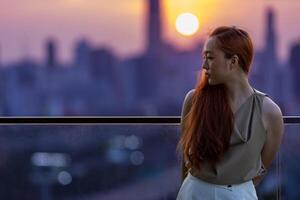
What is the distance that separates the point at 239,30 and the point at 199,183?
415mm

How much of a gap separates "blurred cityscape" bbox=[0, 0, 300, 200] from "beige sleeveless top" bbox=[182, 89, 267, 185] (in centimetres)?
86

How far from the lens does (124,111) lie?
305 centimetres

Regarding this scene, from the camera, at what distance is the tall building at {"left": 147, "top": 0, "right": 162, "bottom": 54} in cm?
287

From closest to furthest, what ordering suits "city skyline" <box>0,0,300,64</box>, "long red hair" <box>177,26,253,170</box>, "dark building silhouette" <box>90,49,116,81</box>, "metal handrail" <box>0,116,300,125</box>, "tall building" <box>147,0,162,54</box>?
"long red hair" <box>177,26,253,170</box> < "metal handrail" <box>0,116,300,125</box> < "city skyline" <box>0,0,300,64</box> < "tall building" <box>147,0,162,54</box> < "dark building silhouette" <box>90,49,116,81</box>

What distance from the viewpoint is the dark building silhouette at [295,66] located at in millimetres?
2916

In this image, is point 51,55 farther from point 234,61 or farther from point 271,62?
point 234,61

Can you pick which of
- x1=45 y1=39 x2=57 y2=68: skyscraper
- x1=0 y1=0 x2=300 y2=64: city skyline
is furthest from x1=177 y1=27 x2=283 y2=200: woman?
x1=45 y1=39 x2=57 y2=68: skyscraper

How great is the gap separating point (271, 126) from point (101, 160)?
121 cm

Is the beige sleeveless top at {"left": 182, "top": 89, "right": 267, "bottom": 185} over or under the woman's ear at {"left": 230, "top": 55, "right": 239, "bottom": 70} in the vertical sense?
under

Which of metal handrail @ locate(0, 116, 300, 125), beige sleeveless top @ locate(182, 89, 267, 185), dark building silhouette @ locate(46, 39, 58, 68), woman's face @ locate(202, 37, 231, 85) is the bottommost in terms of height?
metal handrail @ locate(0, 116, 300, 125)

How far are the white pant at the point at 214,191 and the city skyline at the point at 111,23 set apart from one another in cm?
139

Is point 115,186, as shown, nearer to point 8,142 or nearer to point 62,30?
point 8,142

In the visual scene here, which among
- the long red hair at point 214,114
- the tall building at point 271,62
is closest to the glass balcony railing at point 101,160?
the tall building at point 271,62

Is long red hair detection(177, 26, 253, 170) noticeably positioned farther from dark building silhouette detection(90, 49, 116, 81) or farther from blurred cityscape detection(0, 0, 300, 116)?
dark building silhouette detection(90, 49, 116, 81)
